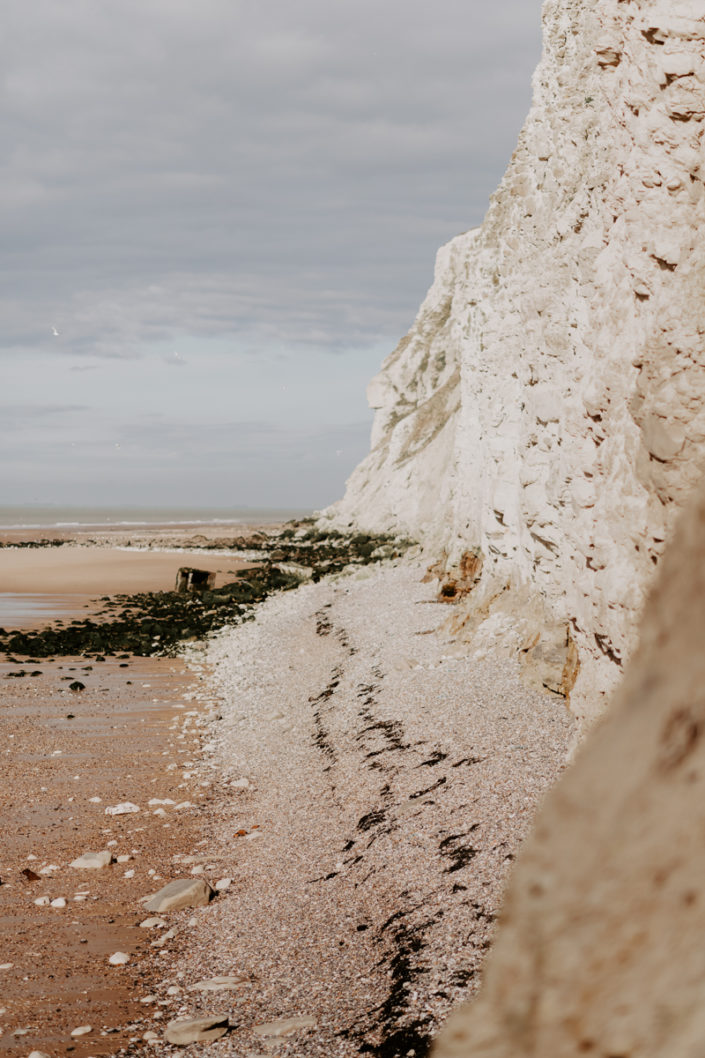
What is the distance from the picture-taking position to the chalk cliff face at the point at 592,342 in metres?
6.76

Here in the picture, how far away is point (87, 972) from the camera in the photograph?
7266mm

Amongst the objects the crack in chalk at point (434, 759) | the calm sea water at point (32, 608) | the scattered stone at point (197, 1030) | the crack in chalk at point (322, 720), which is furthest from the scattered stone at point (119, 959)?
the calm sea water at point (32, 608)

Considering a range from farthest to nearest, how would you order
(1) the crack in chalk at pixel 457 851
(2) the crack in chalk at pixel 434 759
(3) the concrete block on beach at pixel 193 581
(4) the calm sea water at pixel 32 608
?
1. (3) the concrete block on beach at pixel 193 581
2. (4) the calm sea water at pixel 32 608
3. (2) the crack in chalk at pixel 434 759
4. (1) the crack in chalk at pixel 457 851

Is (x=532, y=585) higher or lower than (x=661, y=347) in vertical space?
lower

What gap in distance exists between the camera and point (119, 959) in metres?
7.44

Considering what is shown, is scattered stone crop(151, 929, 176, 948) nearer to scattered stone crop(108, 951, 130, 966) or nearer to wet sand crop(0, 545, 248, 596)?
scattered stone crop(108, 951, 130, 966)

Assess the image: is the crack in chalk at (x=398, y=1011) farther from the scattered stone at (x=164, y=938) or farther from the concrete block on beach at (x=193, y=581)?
the concrete block on beach at (x=193, y=581)

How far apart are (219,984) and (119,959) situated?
1064 millimetres

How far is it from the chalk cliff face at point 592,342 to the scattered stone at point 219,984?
4277 mm

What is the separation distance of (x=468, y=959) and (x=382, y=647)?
11.5 meters

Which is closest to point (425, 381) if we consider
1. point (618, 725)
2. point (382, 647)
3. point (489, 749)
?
point (382, 647)

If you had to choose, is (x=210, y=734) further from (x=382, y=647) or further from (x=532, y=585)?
(x=532, y=585)

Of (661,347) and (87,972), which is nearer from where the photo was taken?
(661,347)

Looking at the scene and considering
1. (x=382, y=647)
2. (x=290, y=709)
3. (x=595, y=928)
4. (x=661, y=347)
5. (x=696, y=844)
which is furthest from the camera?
(x=382, y=647)
